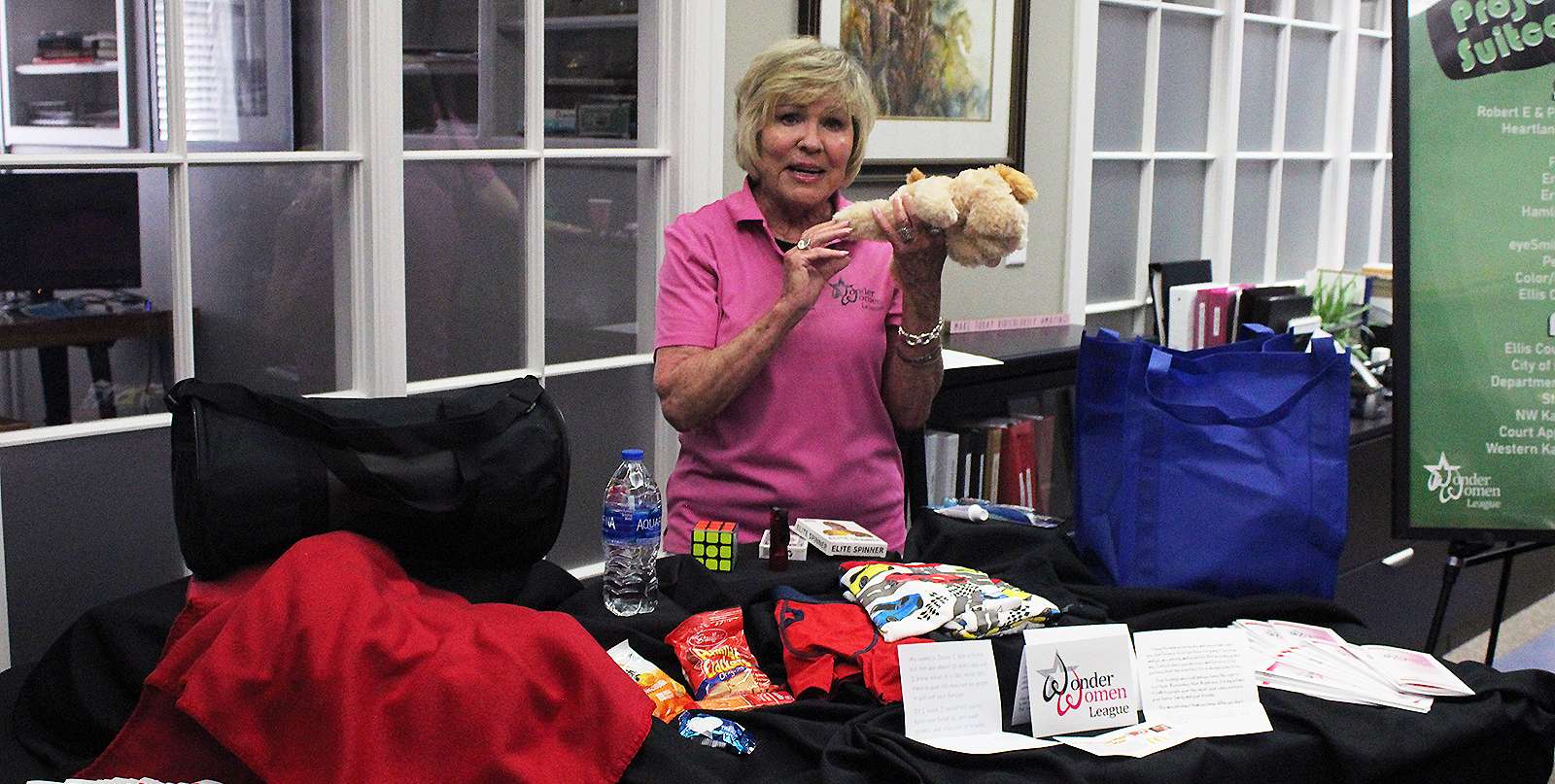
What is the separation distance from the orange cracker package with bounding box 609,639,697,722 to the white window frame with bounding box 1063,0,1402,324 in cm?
284

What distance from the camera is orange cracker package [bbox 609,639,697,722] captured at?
163 cm

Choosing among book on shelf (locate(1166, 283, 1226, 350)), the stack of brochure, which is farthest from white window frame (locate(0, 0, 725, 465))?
book on shelf (locate(1166, 283, 1226, 350))

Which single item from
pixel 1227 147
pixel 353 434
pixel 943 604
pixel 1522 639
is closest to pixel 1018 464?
pixel 943 604

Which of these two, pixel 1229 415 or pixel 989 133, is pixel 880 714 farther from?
pixel 989 133

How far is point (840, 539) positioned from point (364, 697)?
33.0 inches

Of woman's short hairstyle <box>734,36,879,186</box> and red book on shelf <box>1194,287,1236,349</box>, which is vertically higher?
woman's short hairstyle <box>734,36,879,186</box>

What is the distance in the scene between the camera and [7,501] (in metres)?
2.19

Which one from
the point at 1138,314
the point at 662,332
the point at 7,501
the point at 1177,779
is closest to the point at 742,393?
the point at 662,332

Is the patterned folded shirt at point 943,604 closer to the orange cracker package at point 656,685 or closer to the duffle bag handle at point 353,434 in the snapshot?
the orange cracker package at point 656,685

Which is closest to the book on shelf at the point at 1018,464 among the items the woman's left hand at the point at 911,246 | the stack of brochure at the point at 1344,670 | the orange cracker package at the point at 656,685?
the woman's left hand at the point at 911,246

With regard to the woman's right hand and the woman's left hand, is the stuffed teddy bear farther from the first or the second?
the woman's right hand

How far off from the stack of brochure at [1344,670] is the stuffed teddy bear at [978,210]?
625 mm

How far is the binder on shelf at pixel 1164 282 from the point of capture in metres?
4.62

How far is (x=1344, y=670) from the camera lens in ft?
6.06
